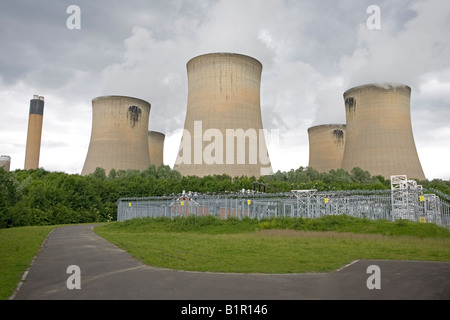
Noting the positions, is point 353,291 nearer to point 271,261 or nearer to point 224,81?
point 271,261

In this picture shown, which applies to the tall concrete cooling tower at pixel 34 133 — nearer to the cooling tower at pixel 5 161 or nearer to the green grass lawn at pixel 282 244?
the cooling tower at pixel 5 161

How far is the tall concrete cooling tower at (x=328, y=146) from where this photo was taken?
45844 mm

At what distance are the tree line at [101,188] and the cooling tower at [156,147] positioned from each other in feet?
43.5

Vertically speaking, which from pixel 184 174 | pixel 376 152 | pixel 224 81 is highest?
pixel 224 81

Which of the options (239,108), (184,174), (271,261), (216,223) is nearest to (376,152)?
(239,108)

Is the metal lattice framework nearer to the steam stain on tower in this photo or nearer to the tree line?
the tree line

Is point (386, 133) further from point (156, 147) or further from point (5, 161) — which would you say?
point (5, 161)

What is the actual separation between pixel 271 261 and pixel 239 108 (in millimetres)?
22694

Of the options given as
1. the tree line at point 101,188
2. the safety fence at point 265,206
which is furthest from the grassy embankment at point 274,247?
the tree line at point 101,188

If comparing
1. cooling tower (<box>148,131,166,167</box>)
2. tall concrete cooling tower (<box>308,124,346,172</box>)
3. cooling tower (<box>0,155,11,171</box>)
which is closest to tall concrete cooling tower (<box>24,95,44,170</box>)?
cooling tower (<box>148,131,166,167</box>)

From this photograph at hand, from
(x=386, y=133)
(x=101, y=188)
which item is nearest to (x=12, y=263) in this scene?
(x=101, y=188)

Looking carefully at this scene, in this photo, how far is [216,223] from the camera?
15.4 meters

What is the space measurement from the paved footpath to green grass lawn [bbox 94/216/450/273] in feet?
1.73

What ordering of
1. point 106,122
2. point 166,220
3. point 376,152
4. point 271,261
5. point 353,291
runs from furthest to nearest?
point 106,122 → point 376,152 → point 166,220 → point 271,261 → point 353,291
